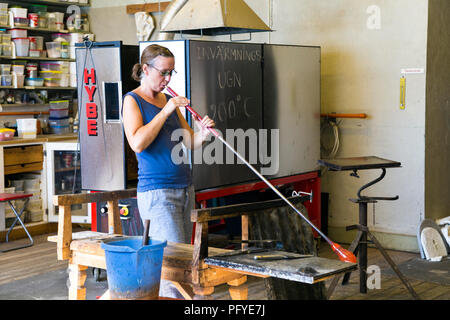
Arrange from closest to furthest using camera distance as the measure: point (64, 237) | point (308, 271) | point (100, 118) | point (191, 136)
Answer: point (308, 271) → point (64, 237) → point (191, 136) → point (100, 118)

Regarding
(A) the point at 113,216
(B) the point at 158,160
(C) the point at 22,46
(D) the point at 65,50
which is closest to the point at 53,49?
(D) the point at 65,50

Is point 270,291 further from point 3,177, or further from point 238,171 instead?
point 3,177

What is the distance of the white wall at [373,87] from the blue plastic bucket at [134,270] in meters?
3.50

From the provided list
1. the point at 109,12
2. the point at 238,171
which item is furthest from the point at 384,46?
the point at 109,12

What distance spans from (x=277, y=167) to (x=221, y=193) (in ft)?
2.57

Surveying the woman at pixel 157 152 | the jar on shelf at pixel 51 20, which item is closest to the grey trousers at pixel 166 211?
the woman at pixel 157 152

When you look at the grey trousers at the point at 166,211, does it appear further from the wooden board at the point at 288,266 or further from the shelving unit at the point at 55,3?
the shelving unit at the point at 55,3

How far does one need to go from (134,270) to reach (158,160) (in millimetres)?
666

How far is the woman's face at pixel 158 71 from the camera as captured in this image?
2.99 meters

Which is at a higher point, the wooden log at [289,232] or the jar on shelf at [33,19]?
the jar on shelf at [33,19]

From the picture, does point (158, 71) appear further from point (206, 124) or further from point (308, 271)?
point (308, 271)

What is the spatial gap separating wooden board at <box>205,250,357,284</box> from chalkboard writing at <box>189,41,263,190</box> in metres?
1.83

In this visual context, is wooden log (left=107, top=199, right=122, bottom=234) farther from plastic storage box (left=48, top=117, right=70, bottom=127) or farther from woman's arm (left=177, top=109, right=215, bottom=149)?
plastic storage box (left=48, top=117, right=70, bottom=127)

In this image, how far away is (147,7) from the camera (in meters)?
6.95
